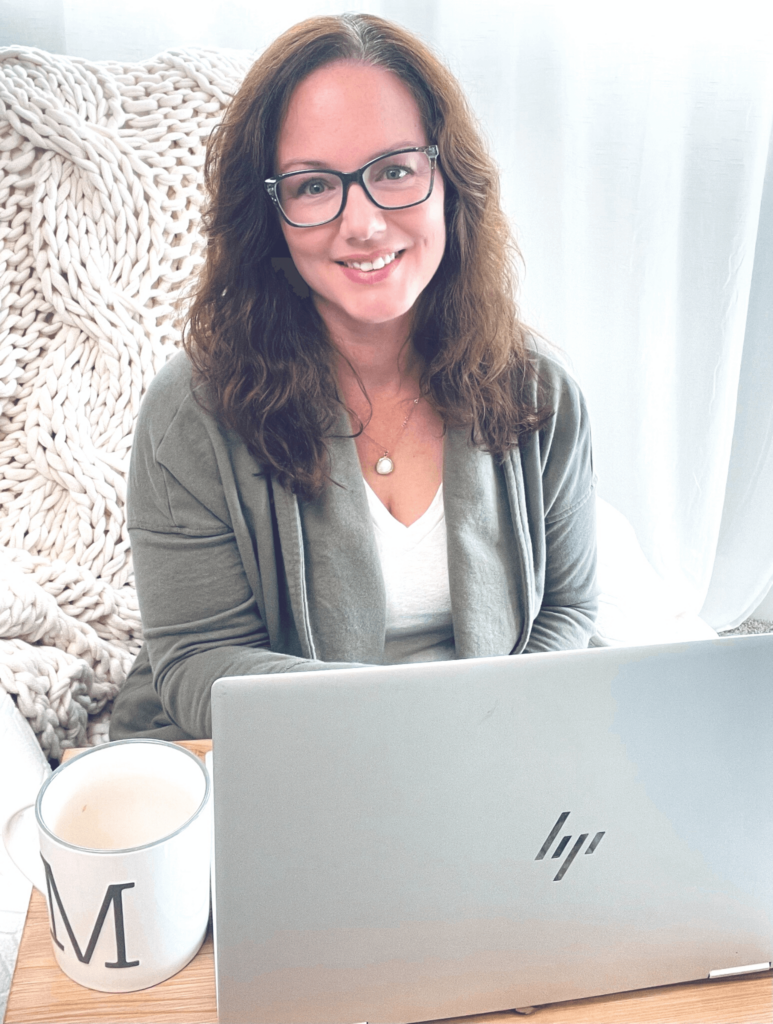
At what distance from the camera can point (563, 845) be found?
19.2 inches

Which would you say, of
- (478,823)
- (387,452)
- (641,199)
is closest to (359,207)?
(387,452)

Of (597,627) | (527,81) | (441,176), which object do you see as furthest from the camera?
(527,81)

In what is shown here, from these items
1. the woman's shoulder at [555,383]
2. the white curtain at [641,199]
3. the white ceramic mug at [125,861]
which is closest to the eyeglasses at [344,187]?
the woman's shoulder at [555,383]

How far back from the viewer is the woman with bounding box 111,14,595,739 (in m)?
0.90

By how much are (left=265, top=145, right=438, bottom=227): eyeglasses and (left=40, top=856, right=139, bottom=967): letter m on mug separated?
2.10 feet

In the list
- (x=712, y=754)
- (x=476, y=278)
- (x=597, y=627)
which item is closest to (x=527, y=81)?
(x=476, y=278)

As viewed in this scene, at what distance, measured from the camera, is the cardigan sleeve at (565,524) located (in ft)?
3.50

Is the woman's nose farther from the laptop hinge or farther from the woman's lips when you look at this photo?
the laptop hinge

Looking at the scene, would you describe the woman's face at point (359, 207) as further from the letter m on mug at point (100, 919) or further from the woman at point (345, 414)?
the letter m on mug at point (100, 919)

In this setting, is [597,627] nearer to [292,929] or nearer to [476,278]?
[476,278]

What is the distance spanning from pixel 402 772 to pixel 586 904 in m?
0.14

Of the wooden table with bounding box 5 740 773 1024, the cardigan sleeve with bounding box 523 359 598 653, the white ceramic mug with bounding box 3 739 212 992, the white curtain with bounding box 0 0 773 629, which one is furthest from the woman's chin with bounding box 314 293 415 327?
the white curtain with bounding box 0 0 773 629

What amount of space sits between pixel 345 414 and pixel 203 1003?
60 centimetres

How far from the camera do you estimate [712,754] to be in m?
0.50
